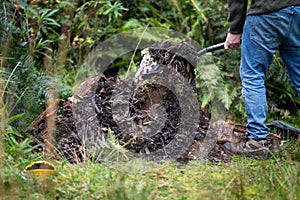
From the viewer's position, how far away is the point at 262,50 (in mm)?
4199

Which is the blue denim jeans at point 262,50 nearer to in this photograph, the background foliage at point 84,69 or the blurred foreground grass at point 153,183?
the background foliage at point 84,69

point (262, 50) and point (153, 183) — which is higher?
point (262, 50)

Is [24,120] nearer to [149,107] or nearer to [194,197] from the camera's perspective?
[149,107]

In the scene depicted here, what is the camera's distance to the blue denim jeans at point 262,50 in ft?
13.5

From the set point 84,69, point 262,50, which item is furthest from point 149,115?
point 84,69

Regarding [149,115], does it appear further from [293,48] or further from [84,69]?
[84,69]

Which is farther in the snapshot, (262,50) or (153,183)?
→ (262,50)

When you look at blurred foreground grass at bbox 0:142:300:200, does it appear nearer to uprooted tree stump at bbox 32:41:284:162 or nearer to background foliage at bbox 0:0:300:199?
background foliage at bbox 0:0:300:199

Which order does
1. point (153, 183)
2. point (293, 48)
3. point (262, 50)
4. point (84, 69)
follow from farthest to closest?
point (84, 69)
point (293, 48)
point (262, 50)
point (153, 183)

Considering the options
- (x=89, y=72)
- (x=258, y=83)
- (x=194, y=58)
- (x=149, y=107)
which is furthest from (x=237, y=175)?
(x=89, y=72)

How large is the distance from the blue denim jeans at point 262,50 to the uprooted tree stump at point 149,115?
19.5 inches

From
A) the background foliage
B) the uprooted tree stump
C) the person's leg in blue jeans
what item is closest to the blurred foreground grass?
the background foliage

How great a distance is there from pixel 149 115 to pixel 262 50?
1.18m

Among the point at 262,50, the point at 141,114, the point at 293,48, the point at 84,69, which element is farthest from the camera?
the point at 84,69
